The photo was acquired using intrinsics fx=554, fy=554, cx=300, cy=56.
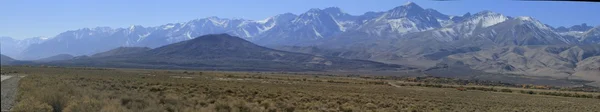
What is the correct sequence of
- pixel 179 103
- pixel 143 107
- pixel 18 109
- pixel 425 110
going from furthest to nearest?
pixel 425 110 → pixel 179 103 → pixel 143 107 → pixel 18 109

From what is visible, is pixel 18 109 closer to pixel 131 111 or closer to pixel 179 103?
pixel 131 111

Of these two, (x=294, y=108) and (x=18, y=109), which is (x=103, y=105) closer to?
(x=18, y=109)

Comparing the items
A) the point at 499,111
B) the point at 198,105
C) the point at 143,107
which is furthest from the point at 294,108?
the point at 499,111

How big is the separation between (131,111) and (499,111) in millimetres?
23325

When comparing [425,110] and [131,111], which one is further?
[425,110]

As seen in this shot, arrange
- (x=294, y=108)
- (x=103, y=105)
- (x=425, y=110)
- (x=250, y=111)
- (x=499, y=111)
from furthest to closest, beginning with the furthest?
(x=499, y=111) → (x=425, y=110) → (x=294, y=108) → (x=250, y=111) → (x=103, y=105)

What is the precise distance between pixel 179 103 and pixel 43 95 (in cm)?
522

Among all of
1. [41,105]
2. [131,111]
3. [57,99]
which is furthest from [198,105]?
[41,105]

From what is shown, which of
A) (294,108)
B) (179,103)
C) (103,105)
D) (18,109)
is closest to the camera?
(18,109)

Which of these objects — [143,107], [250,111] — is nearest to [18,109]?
[143,107]

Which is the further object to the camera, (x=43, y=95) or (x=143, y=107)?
(x=143, y=107)

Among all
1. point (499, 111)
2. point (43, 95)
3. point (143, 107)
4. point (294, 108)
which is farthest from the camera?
point (499, 111)

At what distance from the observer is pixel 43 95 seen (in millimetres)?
12734

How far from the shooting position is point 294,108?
21656 mm
